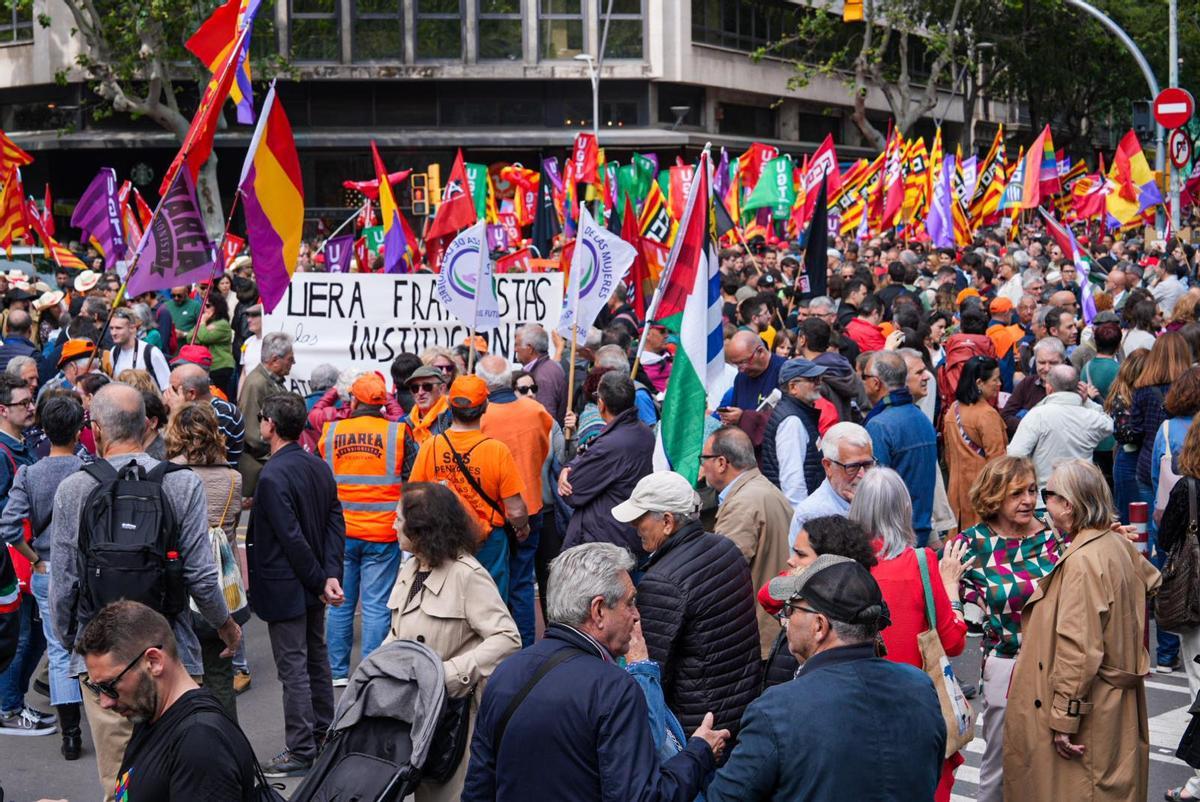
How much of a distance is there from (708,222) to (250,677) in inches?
147

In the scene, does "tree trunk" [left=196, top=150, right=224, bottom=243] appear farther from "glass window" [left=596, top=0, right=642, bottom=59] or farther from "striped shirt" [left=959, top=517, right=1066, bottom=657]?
"striped shirt" [left=959, top=517, right=1066, bottom=657]

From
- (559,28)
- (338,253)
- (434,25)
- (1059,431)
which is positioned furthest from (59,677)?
(559,28)

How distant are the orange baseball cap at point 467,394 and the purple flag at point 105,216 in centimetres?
1469

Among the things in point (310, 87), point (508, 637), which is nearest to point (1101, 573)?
point (508, 637)

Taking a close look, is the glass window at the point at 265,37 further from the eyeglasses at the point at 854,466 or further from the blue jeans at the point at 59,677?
the eyeglasses at the point at 854,466

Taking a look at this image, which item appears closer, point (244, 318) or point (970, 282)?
point (244, 318)

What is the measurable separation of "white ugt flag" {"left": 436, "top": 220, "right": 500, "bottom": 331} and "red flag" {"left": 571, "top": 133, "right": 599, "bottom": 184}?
12801 mm

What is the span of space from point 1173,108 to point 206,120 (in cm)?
1658

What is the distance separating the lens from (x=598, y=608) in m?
4.24

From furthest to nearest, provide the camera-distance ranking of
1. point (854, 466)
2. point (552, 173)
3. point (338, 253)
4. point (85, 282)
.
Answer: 1. point (552, 173)
2. point (338, 253)
3. point (85, 282)
4. point (854, 466)

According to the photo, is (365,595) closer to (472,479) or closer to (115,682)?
(472,479)

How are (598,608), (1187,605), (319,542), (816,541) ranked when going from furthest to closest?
(319,542) → (1187,605) → (816,541) → (598,608)

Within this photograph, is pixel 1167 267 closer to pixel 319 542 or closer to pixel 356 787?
pixel 319 542

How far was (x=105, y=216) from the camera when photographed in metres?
21.3
